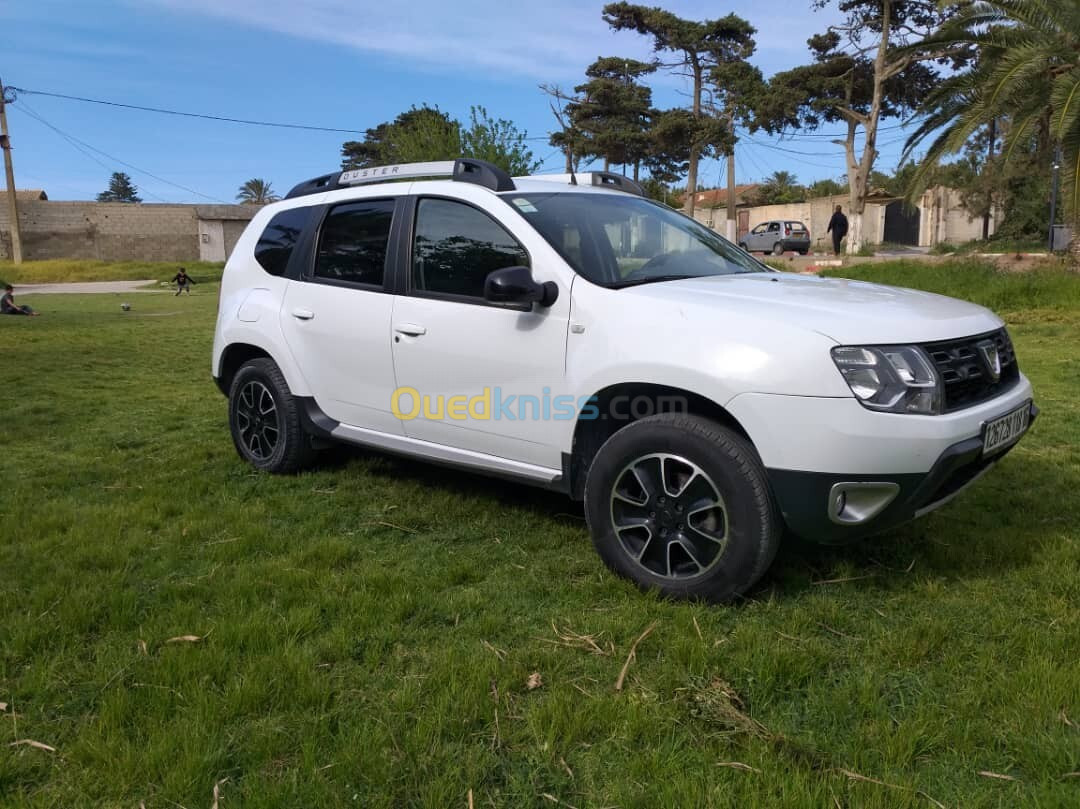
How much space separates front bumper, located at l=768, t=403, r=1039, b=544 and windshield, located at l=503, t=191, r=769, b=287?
46.5 inches

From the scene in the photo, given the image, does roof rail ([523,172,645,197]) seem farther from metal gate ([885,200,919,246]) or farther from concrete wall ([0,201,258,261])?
concrete wall ([0,201,258,261])

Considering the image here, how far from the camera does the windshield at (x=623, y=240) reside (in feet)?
12.1

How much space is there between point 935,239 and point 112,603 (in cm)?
4333

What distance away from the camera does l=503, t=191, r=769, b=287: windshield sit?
12.1 feet

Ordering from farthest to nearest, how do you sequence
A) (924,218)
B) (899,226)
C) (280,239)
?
1. (899,226)
2. (924,218)
3. (280,239)

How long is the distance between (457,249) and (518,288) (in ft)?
2.50

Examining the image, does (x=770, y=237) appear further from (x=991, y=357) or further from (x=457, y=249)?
(x=991, y=357)

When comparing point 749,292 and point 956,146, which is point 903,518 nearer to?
point 749,292

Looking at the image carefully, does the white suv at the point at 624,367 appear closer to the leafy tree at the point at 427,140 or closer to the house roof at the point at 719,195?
the leafy tree at the point at 427,140

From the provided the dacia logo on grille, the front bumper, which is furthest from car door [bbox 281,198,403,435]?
the dacia logo on grille

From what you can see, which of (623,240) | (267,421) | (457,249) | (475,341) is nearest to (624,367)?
(475,341)

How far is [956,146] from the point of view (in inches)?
552

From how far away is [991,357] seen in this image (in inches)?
131

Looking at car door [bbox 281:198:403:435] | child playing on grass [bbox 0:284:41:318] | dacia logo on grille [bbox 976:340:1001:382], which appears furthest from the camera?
child playing on grass [bbox 0:284:41:318]
